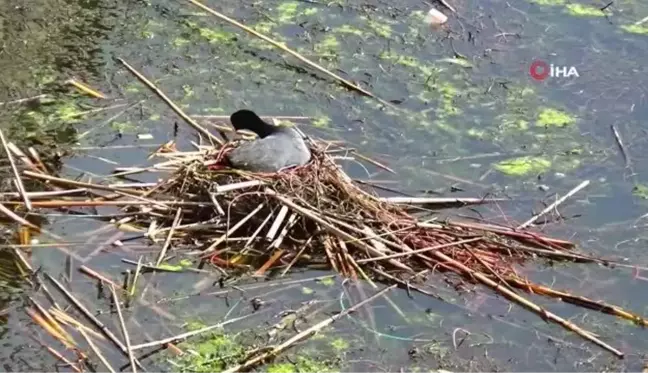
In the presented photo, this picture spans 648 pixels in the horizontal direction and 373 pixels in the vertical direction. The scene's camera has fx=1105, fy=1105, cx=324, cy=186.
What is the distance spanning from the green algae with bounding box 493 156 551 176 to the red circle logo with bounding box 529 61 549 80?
0.87 metres

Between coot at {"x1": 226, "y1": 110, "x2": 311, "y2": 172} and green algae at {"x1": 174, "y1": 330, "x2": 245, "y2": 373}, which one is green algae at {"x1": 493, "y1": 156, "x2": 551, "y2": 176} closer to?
coot at {"x1": 226, "y1": 110, "x2": 311, "y2": 172}

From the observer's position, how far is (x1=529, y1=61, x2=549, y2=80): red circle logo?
614cm

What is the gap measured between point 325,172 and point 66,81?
167cm

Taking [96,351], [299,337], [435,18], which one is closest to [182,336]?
[96,351]

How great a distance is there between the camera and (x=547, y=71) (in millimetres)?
6191

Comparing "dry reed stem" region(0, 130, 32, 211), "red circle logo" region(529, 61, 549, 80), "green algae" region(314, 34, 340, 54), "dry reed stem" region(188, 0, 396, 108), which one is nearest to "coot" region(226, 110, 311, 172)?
"dry reed stem" region(0, 130, 32, 211)

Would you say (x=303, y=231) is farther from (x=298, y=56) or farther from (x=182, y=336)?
(x=298, y=56)

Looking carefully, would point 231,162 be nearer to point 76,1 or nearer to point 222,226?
point 222,226

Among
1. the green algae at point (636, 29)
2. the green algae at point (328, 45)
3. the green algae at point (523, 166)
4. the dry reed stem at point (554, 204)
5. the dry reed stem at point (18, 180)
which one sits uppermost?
the dry reed stem at point (18, 180)

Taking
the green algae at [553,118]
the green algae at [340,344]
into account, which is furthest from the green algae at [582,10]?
the green algae at [340,344]

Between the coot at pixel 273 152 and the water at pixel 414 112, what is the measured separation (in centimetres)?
A: 40

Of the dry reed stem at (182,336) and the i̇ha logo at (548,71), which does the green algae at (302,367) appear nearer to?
the dry reed stem at (182,336)

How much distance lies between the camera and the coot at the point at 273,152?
4.70 metres

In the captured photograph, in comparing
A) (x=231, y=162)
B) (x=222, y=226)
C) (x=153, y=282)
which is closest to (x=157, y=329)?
(x=153, y=282)
